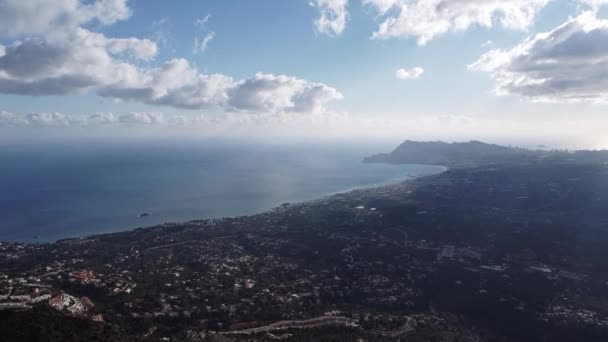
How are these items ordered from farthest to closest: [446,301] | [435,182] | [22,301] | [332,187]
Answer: [332,187] < [435,182] < [446,301] < [22,301]

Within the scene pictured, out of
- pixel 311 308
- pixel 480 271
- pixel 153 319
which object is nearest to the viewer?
pixel 153 319

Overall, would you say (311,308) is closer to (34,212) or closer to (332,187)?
(34,212)

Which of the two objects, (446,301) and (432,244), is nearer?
(446,301)

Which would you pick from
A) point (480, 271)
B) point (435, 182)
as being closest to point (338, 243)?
point (480, 271)

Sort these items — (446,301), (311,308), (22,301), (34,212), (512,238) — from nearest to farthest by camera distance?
(22,301)
(311,308)
(446,301)
(512,238)
(34,212)

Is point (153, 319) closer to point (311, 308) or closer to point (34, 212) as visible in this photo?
point (311, 308)

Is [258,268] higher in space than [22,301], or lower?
lower

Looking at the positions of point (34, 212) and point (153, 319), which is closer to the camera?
point (153, 319)

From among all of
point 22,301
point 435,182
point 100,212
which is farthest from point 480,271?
point 100,212

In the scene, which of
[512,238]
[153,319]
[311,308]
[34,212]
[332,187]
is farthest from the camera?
[332,187]
